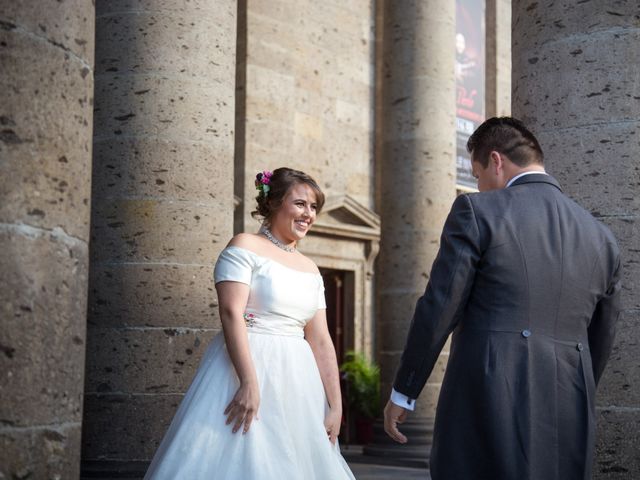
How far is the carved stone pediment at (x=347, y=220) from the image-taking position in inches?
602

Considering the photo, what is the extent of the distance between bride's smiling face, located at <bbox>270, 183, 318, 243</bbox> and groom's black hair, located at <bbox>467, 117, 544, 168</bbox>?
1.17m


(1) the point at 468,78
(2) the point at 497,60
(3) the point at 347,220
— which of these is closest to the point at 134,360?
(3) the point at 347,220

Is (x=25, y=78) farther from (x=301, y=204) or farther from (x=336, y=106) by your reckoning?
(x=336, y=106)

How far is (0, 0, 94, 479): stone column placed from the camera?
2945 mm

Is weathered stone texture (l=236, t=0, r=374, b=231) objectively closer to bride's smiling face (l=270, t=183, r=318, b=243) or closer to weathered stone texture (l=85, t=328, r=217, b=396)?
weathered stone texture (l=85, t=328, r=217, b=396)

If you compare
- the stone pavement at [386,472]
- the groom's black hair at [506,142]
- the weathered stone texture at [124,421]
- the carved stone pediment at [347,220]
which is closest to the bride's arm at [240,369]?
the groom's black hair at [506,142]

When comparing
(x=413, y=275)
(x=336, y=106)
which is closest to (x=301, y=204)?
(x=413, y=275)

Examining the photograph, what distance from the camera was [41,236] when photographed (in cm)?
304

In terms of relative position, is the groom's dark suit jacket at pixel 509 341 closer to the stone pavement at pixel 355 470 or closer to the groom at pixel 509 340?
the groom at pixel 509 340

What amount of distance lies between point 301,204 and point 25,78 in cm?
214

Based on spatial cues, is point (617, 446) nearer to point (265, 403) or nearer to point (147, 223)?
point (265, 403)

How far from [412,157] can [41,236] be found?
10.9 m

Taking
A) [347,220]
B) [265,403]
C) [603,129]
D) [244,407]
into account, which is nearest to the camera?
[244,407]

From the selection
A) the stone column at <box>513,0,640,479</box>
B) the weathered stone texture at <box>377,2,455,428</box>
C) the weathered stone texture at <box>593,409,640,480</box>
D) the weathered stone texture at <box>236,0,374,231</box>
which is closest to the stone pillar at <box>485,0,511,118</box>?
the weathered stone texture at <box>236,0,374,231</box>
